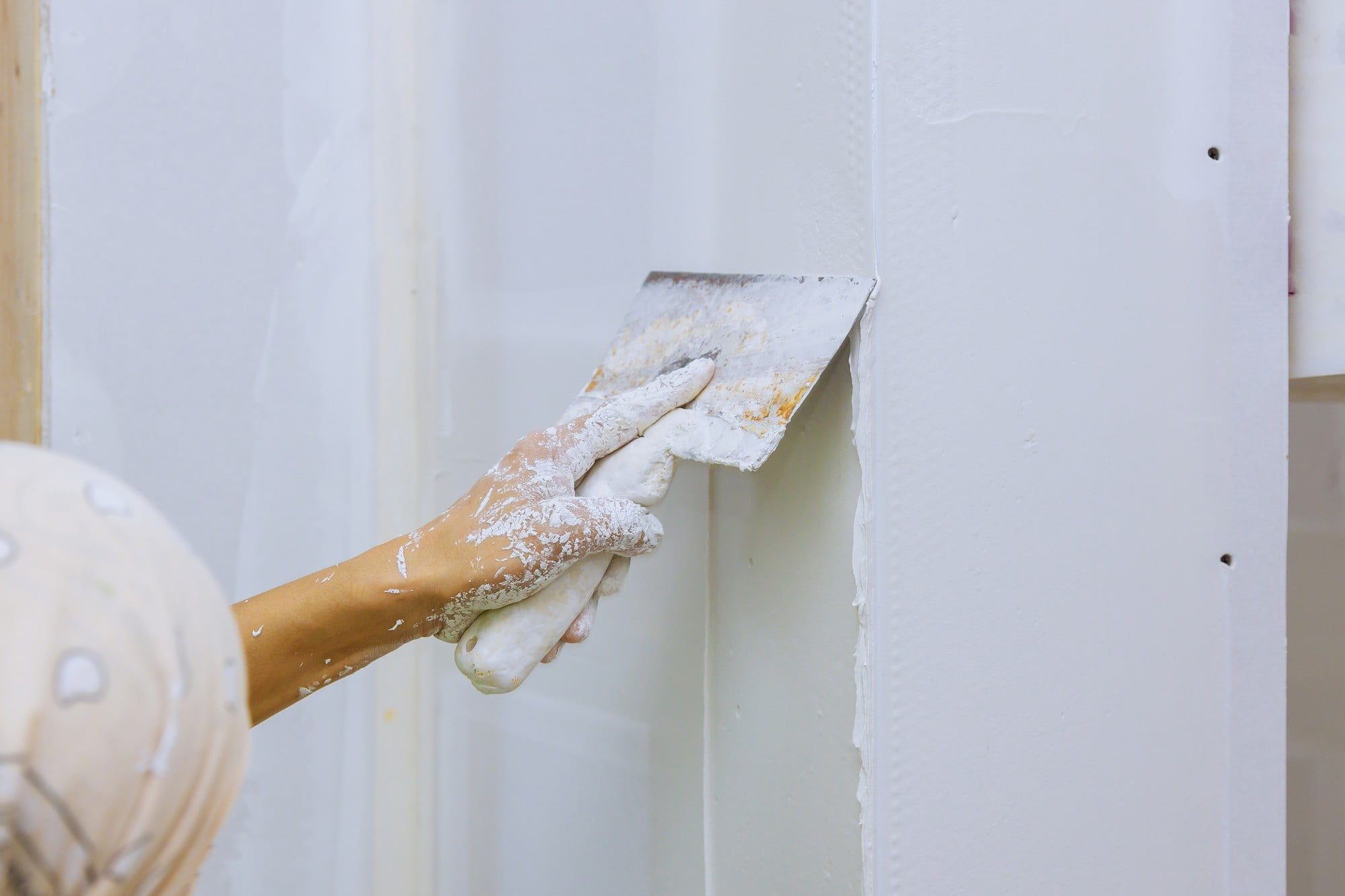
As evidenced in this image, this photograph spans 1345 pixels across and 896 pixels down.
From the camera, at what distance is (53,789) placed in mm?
465

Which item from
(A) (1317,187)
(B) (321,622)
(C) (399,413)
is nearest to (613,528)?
(B) (321,622)

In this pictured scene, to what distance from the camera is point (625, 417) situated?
44.4 inches

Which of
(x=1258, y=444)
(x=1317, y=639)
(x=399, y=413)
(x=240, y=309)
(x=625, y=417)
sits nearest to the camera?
(x=625, y=417)

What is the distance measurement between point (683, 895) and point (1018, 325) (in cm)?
85

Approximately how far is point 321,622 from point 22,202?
0.77m

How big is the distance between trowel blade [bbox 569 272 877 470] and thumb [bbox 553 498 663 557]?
0.10 metres

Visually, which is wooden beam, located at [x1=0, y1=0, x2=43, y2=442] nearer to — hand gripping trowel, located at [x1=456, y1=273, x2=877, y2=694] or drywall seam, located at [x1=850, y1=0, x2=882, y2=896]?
hand gripping trowel, located at [x1=456, y1=273, x2=877, y2=694]

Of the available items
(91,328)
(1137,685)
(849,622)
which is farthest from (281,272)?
(1137,685)

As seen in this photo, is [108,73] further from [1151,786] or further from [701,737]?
[1151,786]

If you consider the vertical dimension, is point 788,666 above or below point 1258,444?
below

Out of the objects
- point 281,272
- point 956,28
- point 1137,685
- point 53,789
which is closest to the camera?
point 53,789

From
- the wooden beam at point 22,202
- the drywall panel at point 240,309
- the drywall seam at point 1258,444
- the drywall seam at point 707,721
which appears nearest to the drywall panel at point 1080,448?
the drywall seam at point 1258,444

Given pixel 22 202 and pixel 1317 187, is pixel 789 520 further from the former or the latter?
pixel 22 202

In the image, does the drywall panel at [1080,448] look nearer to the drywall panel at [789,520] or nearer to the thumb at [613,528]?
the drywall panel at [789,520]
